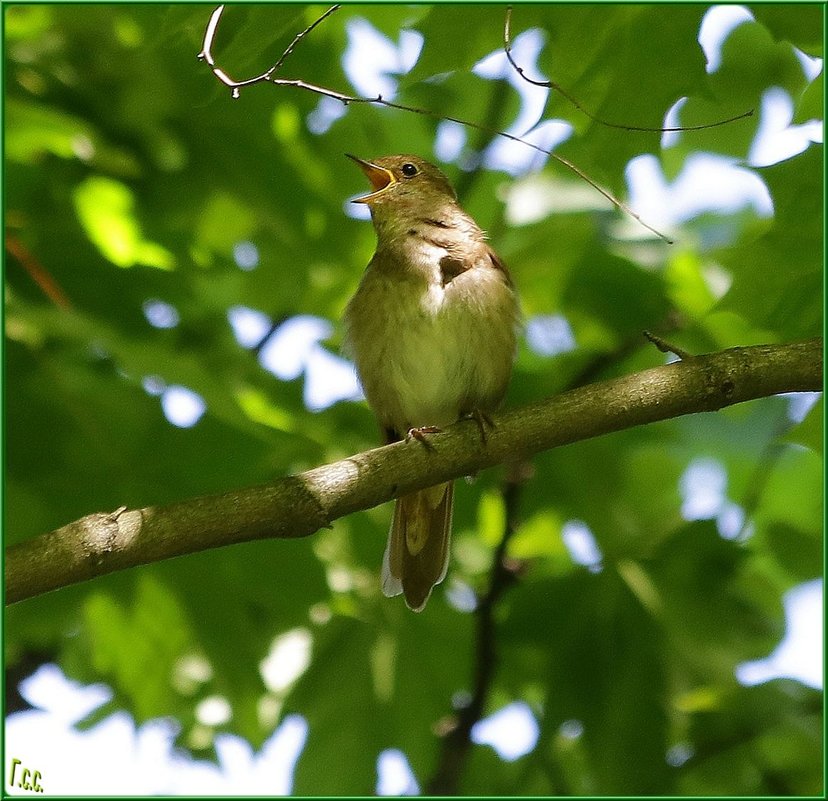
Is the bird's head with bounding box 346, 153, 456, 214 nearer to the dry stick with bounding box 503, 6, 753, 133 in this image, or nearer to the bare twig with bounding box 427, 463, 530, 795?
the bare twig with bounding box 427, 463, 530, 795

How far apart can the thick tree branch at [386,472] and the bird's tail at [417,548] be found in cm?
161

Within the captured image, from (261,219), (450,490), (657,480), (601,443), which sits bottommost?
(450,490)

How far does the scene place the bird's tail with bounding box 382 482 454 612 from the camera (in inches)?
190

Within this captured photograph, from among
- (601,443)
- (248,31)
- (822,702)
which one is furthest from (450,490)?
(248,31)

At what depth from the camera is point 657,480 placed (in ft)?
21.7

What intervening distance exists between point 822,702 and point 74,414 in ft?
12.4

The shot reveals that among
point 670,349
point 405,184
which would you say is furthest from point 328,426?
point 670,349

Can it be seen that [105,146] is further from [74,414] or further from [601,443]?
[601,443]

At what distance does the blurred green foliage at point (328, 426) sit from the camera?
14.7 feet

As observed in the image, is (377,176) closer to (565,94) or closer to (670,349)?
(565,94)

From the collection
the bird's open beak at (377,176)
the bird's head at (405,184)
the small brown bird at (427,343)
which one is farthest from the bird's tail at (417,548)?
the bird's open beak at (377,176)

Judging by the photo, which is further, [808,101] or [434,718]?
[434,718]

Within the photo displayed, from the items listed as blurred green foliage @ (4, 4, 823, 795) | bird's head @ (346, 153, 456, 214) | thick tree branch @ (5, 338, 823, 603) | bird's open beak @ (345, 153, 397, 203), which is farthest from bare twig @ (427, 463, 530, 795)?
thick tree branch @ (5, 338, 823, 603)

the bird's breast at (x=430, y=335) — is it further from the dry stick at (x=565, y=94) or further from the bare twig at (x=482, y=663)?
the dry stick at (x=565, y=94)
